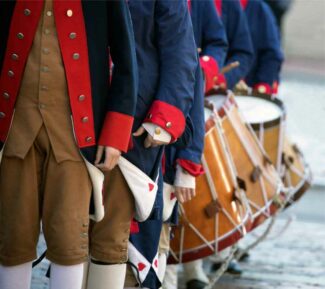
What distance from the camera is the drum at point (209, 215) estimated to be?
448cm

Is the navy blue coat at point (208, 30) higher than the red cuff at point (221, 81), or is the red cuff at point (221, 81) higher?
the navy blue coat at point (208, 30)

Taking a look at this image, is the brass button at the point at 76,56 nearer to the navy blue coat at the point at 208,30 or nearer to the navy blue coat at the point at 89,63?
the navy blue coat at the point at 89,63

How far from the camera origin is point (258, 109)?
5574 mm

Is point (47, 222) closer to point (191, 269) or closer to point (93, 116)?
point (93, 116)

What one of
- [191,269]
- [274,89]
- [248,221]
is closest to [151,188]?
[248,221]

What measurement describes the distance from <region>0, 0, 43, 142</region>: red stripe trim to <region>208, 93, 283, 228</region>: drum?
161 cm

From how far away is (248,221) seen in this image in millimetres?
4680

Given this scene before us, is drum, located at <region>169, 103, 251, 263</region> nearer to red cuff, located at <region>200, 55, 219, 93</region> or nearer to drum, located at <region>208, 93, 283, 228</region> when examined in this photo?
drum, located at <region>208, 93, 283, 228</region>

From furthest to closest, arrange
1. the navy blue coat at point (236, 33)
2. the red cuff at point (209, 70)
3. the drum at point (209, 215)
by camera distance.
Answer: the navy blue coat at point (236, 33), the red cuff at point (209, 70), the drum at point (209, 215)

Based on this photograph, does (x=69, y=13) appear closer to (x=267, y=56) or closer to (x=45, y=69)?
(x=45, y=69)

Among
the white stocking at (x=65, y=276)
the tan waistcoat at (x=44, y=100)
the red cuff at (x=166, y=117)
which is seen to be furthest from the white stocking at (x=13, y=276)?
the red cuff at (x=166, y=117)

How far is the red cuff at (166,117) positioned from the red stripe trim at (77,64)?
9.7 inches

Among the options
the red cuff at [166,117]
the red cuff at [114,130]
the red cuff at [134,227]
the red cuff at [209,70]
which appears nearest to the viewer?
the red cuff at [114,130]

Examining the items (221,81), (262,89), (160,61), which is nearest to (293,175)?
(221,81)
